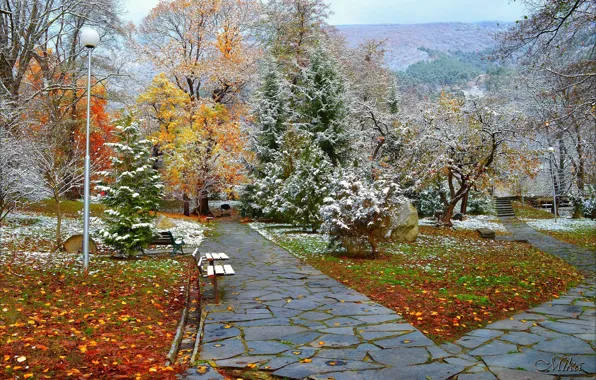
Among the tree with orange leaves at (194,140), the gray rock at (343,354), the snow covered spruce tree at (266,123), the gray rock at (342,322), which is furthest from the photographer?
the snow covered spruce tree at (266,123)

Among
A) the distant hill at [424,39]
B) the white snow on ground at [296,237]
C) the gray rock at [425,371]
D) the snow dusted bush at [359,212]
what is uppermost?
the distant hill at [424,39]

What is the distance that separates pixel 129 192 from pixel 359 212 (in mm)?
5245

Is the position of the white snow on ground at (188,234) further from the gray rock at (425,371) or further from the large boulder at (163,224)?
the gray rock at (425,371)

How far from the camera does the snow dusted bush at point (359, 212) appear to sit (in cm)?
998

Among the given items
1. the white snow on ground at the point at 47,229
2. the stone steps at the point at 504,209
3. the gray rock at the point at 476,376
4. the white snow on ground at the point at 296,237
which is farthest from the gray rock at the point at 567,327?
the stone steps at the point at 504,209

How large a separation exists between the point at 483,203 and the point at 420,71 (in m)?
54.6

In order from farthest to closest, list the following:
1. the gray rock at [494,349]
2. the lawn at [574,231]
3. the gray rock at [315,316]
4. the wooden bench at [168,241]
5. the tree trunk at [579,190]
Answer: the tree trunk at [579,190] → the lawn at [574,231] → the wooden bench at [168,241] → the gray rock at [315,316] → the gray rock at [494,349]

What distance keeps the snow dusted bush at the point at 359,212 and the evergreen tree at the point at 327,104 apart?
36.2 ft

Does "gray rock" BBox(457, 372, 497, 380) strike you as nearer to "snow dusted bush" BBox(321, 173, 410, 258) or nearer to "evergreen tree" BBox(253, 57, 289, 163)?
"snow dusted bush" BBox(321, 173, 410, 258)

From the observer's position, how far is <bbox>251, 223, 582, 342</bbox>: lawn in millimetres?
5859

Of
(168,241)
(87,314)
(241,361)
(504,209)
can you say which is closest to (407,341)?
(241,361)

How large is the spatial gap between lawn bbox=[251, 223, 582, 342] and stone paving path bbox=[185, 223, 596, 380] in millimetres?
313

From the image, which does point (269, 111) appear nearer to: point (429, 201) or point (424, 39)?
point (429, 201)

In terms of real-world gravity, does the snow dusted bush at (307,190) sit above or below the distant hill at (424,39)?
below
